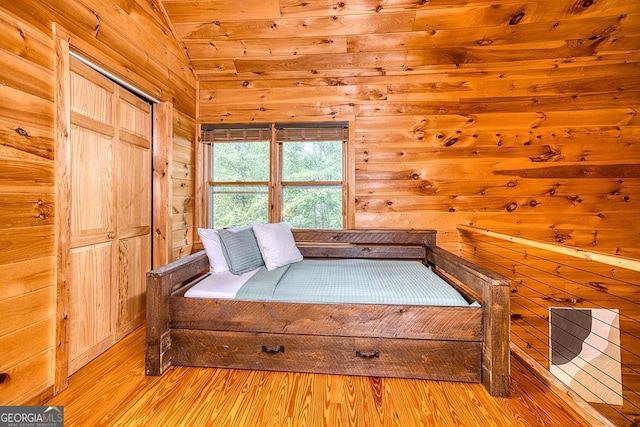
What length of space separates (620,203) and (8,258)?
449 cm

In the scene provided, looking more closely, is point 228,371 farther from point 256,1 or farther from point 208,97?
point 256,1

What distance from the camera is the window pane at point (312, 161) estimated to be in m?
2.91

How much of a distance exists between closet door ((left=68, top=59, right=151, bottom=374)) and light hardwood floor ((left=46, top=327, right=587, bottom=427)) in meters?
0.36

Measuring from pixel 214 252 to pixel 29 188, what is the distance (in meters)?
1.00

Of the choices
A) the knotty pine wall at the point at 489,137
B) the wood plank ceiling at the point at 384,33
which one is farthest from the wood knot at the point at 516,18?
the knotty pine wall at the point at 489,137

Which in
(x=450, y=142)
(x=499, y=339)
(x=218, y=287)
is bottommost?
(x=499, y=339)

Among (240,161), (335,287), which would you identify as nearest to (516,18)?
(335,287)

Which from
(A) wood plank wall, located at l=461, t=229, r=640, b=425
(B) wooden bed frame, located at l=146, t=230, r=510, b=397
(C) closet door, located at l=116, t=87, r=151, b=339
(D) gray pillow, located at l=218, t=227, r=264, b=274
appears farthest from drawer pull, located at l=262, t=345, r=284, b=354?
(A) wood plank wall, located at l=461, t=229, r=640, b=425

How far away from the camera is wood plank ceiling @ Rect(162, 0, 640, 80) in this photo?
230 centimetres

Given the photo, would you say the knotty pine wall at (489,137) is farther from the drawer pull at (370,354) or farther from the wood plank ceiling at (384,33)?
the drawer pull at (370,354)

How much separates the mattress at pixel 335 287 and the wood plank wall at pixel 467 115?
37.9 inches

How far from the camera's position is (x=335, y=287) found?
1.72 meters

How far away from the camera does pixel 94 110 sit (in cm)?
181

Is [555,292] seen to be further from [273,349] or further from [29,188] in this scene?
[29,188]
